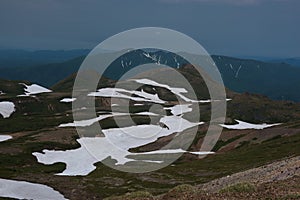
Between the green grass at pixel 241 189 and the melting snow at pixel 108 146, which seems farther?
the melting snow at pixel 108 146

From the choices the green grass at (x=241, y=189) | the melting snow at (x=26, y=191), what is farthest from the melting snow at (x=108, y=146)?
the green grass at (x=241, y=189)

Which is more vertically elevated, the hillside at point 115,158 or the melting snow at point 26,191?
the melting snow at point 26,191

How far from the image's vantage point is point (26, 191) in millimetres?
76625

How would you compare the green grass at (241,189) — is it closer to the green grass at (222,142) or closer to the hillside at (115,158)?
the hillside at (115,158)

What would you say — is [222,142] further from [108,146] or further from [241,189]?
[241,189]

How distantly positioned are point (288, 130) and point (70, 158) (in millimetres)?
64621

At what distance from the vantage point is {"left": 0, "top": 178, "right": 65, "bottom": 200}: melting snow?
7300 cm

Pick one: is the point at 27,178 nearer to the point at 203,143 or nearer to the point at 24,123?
the point at 203,143

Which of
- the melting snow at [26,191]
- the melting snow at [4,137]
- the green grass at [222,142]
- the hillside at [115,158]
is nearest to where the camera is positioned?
the melting snow at [26,191]

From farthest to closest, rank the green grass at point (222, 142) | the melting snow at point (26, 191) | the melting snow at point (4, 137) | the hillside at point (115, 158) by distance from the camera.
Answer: the melting snow at point (4, 137) → the green grass at point (222, 142) → the hillside at point (115, 158) → the melting snow at point (26, 191)

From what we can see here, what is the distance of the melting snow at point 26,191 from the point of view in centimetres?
7300

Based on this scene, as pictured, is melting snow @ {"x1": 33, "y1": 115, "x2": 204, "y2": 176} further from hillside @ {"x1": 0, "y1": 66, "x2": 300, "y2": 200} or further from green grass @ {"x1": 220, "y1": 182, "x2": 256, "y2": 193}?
green grass @ {"x1": 220, "y1": 182, "x2": 256, "y2": 193}

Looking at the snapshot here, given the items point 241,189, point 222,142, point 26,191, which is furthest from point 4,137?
point 241,189

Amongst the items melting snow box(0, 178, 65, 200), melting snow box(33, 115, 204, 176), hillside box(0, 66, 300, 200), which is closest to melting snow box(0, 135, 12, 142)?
hillside box(0, 66, 300, 200)
